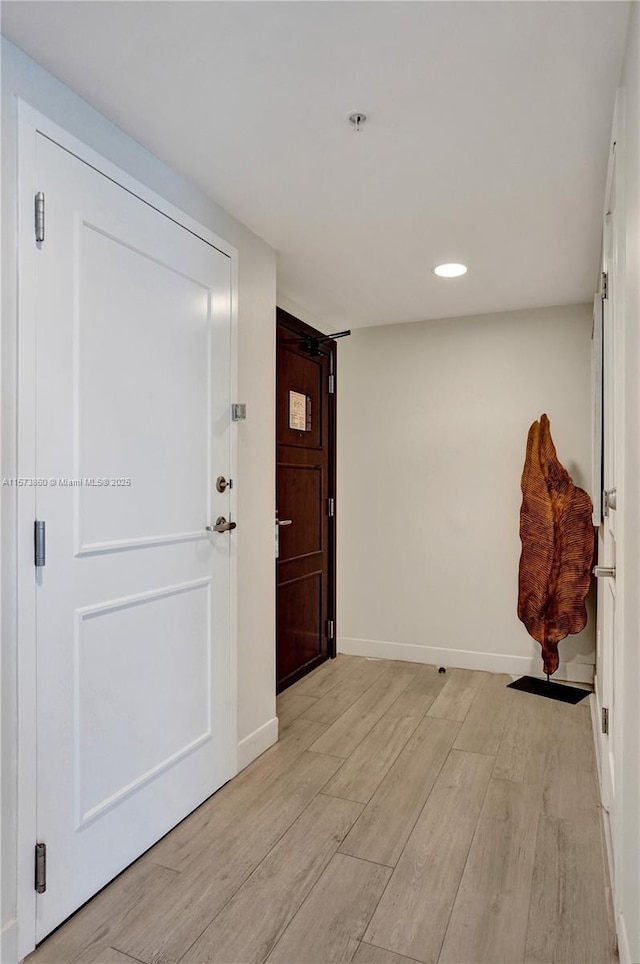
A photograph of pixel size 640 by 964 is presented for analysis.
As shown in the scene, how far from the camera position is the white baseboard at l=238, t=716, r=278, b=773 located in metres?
2.51

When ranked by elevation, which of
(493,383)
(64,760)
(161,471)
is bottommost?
(64,760)

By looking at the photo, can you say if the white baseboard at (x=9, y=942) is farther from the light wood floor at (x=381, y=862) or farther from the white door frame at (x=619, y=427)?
the white door frame at (x=619, y=427)

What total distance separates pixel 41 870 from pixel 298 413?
2.59 metres

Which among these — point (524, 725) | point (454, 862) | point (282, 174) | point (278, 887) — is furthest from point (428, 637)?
point (282, 174)

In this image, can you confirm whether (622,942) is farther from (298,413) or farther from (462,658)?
(298,413)

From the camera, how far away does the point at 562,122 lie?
5.87ft

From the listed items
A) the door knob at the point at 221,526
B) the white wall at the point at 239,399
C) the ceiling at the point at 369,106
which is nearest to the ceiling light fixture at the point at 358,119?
the ceiling at the point at 369,106

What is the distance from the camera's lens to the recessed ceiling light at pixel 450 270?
2986 mm

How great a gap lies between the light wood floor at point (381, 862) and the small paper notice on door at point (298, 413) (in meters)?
1.67

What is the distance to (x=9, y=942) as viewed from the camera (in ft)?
4.77

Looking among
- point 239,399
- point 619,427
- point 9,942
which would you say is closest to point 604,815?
point 619,427

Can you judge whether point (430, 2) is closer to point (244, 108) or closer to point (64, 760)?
point (244, 108)

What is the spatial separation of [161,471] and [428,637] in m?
2.57

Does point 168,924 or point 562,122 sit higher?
point 562,122
